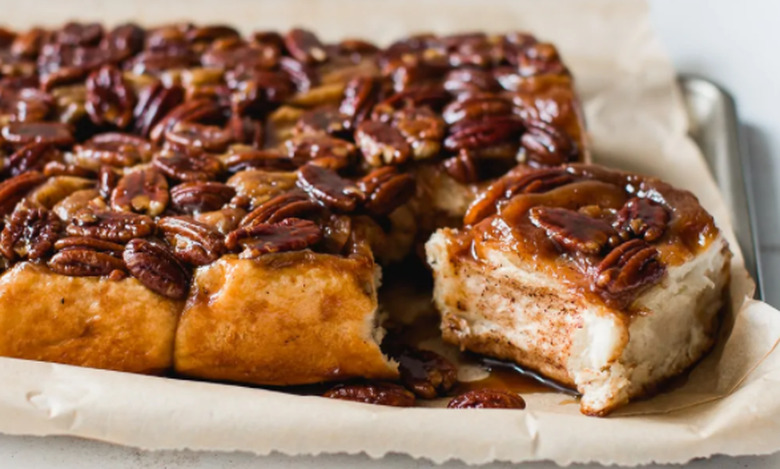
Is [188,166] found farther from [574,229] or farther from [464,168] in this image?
[574,229]

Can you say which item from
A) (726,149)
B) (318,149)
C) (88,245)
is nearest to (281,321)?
(88,245)

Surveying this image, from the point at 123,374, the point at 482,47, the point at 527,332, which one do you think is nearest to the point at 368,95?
the point at 482,47

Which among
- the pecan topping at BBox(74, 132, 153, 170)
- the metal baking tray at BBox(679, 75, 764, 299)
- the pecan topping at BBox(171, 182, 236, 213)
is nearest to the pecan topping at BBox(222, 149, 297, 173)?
the pecan topping at BBox(171, 182, 236, 213)

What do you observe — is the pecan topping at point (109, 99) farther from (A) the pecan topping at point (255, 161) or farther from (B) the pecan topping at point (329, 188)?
(B) the pecan topping at point (329, 188)

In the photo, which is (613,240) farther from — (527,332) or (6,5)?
(6,5)

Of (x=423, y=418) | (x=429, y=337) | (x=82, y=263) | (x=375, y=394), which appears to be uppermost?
(x=82, y=263)

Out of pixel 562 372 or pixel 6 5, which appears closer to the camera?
pixel 562 372

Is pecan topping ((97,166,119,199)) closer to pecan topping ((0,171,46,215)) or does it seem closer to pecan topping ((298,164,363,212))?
pecan topping ((0,171,46,215))
